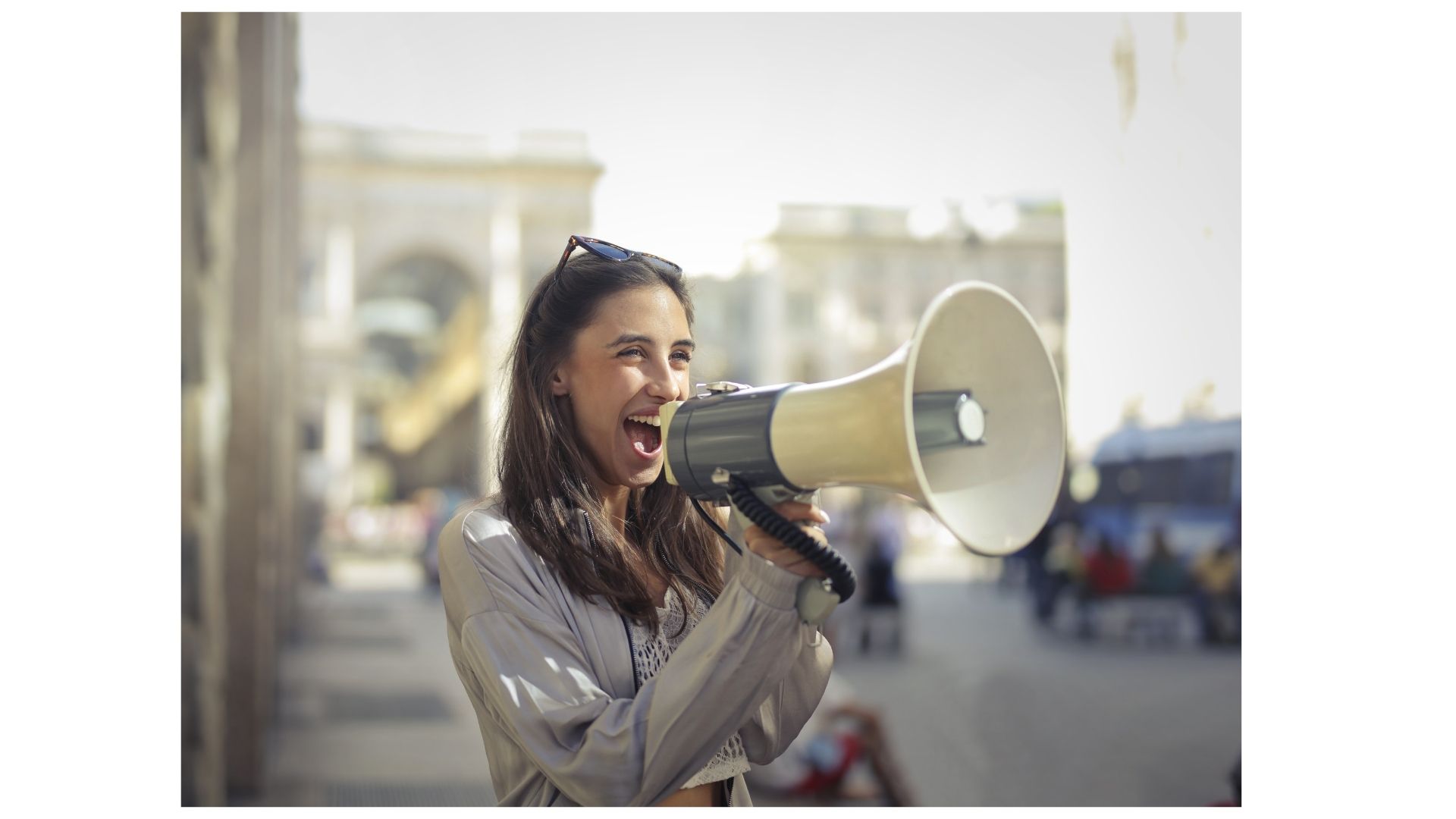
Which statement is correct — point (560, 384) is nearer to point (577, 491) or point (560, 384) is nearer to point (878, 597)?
point (577, 491)

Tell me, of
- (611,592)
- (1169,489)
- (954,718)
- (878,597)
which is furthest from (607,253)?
(1169,489)

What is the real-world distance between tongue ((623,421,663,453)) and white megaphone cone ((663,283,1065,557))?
14cm

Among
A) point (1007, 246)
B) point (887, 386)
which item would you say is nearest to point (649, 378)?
point (887, 386)

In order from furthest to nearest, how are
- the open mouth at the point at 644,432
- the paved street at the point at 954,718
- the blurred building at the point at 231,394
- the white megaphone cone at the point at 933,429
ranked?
the paved street at the point at 954,718 → the blurred building at the point at 231,394 → the open mouth at the point at 644,432 → the white megaphone cone at the point at 933,429

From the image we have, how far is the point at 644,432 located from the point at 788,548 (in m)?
0.37

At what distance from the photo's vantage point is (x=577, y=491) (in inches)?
61.8

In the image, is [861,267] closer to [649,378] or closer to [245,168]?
[245,168]

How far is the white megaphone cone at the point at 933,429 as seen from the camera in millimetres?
1220

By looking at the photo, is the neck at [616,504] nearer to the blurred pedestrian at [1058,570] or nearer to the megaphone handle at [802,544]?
the megaphone handle at [802,544]

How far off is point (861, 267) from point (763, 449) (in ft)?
23.3

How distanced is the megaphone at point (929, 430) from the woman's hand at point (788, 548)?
0.06 feet

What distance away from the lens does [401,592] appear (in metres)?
18.8

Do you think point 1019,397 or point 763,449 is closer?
point 763,449

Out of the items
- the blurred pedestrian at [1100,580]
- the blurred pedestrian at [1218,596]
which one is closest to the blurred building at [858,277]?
the blurred pedestrian at [1100,580]
